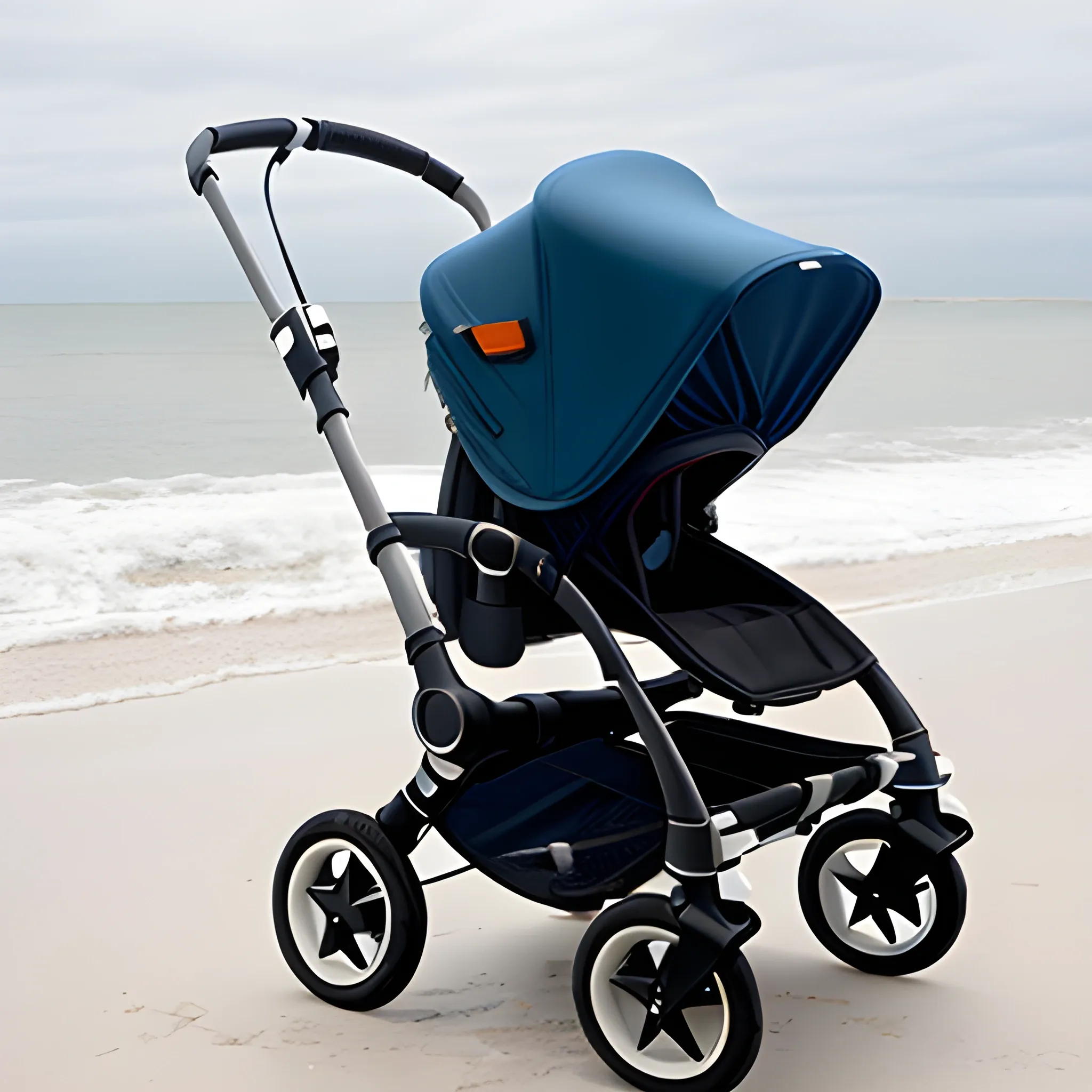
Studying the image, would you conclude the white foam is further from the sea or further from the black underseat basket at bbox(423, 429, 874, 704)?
the black underseat basket at bbox(423, 429, 874, 704)

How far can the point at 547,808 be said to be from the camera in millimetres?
2512

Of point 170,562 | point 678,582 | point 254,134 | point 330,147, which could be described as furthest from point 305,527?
point 678,582

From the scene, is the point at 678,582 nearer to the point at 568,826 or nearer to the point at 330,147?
the point at 568,826

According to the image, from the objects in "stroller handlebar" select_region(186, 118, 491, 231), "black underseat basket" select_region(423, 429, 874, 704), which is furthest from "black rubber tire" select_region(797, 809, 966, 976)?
"stroller handlebar" select_region(186, 118, 491, 231)

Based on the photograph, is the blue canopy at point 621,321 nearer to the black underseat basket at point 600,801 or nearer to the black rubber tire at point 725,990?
the black underseat basket at point 600,801

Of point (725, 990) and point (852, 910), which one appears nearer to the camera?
point (725, 990)

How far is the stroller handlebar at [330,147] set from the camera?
2.70 m

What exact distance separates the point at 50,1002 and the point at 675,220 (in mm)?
1956

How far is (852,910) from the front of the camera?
8.72 ft

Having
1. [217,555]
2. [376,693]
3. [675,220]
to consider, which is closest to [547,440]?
[675,220]

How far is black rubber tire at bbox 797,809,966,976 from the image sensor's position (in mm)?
2477

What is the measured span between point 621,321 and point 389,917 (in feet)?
3.83

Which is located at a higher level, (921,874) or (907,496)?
(921,874)

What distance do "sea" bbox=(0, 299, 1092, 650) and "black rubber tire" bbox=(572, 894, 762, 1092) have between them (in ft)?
14.8
